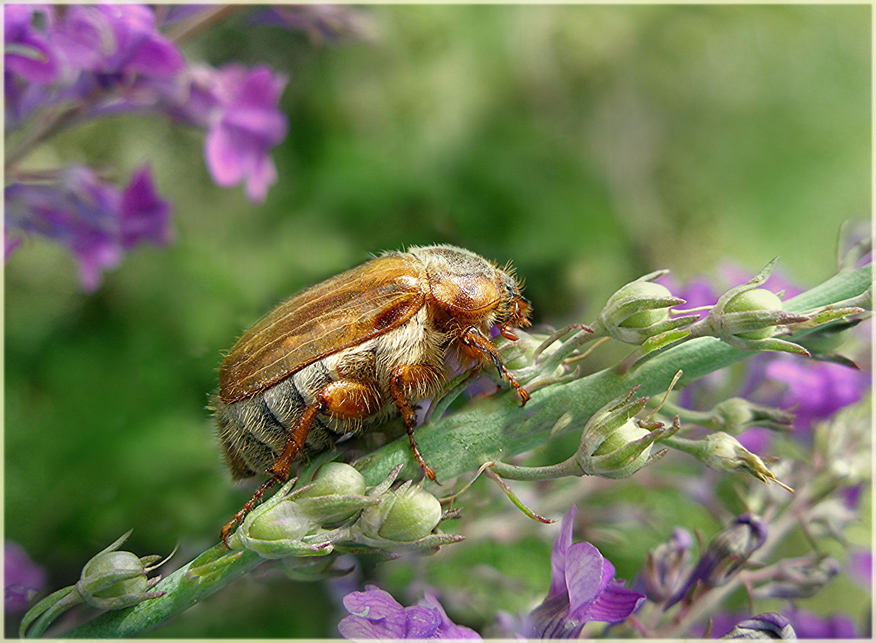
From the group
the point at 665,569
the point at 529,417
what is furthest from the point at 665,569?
the point at 529,417

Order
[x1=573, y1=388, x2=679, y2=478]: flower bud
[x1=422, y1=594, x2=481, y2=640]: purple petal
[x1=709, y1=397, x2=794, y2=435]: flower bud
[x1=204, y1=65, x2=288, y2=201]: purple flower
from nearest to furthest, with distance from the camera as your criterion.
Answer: [x1=573, y1=388, x2=679, y2=478]: flower bud, [x1=422, y1=594, x2=481, y2=640]: purple petal, [x1=709, y1=397, x2=794, y2=435]: flower bud, [x1=204, y1=65, x2=288, y2=201]: purple flower

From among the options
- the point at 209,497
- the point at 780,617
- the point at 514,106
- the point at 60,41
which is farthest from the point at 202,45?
the point at 780,617

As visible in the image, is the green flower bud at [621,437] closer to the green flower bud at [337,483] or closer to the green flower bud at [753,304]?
the green flower bud at [753,304]

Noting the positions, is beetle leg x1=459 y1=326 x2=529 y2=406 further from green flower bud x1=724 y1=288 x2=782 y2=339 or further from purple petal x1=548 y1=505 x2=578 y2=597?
green flower bud x1=724 y1=288 x2=782 y2=339

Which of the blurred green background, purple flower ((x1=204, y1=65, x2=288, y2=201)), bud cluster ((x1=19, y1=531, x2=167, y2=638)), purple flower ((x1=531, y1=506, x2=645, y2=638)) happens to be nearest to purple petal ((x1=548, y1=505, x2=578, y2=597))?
purple flower ((x1=531, y1=506, x2=645, y2=638))

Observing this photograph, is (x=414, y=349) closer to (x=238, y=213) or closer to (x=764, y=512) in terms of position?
(x=764, y=512)
